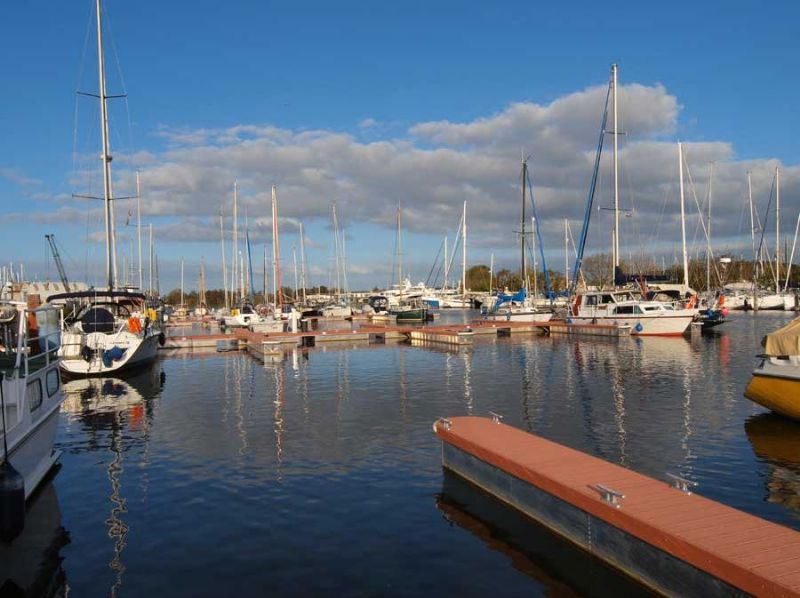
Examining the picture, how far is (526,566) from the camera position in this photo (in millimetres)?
9336

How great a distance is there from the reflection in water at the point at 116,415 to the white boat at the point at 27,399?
136 centimetres

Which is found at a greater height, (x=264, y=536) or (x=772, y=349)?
(x=772, y=349)

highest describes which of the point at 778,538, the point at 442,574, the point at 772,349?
the point at 772,349

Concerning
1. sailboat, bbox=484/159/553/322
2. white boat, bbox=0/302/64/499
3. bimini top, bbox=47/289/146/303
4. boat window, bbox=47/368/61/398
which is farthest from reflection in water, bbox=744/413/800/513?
sailboat, bbox=484/159/553/322

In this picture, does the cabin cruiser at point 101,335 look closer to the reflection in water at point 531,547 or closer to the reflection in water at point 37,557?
the reflection in water at point 37,557

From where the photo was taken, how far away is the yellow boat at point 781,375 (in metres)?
16.9

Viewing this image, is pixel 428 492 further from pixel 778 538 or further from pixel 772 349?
pixel 772 349

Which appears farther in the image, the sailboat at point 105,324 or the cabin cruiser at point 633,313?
the cabin cruiser at point 633,313

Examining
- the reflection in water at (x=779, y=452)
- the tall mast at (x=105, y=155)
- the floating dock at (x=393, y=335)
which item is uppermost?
the tall mast at (x=105, y=155)

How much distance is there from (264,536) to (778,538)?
7.34 meters

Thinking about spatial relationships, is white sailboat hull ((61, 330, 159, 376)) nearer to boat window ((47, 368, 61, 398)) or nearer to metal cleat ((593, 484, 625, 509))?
boat window ((47, 368, 61, 398))

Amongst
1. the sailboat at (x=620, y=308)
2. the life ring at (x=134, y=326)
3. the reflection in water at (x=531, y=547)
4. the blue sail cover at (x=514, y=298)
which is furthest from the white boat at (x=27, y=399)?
the blue sail cover at (x=514, y=298)

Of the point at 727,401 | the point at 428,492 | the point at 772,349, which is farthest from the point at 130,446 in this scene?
the point at 727,401

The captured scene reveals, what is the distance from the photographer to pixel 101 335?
31.6 meters
